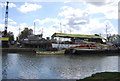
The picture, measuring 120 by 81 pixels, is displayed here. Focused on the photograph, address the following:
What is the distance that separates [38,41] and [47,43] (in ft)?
15.1

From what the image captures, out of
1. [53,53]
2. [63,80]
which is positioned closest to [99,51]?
[53,53]

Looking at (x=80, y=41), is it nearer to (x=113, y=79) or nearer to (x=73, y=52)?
(x=73, y=52)

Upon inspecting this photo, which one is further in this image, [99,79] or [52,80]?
[52,80]

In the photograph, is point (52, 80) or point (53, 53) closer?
point (52, 80)

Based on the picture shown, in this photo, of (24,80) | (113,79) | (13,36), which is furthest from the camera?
(13,36)

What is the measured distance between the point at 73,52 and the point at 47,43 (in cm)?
2309

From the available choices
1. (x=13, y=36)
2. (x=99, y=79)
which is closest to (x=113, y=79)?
(x=99, y=79)

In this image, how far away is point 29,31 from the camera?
133 metres

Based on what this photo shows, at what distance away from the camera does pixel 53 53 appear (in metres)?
55.1

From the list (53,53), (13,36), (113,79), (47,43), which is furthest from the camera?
(13,36)

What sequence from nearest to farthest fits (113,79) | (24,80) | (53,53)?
(113,79)
(24,80)
(53,53)

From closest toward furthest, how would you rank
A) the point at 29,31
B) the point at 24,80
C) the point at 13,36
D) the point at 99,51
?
the point at 24,80 < the point at 99,51 < the point at 29,31 < the point at 13,36

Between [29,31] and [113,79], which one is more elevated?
[29,31]

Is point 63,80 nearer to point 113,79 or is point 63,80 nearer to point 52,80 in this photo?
point 52,80
